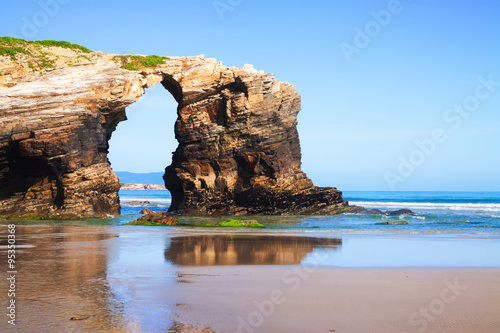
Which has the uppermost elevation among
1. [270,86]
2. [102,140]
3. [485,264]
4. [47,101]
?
[270,86]

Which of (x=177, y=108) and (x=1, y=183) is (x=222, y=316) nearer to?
(x=1, y=183)

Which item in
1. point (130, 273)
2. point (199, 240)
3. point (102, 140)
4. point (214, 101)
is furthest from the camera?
point (214, 101)

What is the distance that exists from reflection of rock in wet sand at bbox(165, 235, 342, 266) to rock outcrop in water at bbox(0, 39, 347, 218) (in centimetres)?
1902

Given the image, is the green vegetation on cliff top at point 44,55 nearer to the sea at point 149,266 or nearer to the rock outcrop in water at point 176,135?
the rock outcrop in water at point 176,135

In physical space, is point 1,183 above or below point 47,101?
below

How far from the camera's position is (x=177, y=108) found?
43.1 metres

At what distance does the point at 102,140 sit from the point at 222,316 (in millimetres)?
32102

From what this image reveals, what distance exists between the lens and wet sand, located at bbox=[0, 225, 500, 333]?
6.31m

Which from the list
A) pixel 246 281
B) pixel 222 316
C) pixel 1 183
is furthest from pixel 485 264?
pixel 1 183

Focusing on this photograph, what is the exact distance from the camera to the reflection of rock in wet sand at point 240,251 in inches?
484

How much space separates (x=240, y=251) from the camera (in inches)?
572

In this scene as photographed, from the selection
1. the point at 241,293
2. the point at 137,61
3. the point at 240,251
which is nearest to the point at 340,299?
the point at 241,293

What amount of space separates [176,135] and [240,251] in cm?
3023

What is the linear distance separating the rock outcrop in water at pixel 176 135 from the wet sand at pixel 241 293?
2107 cm
